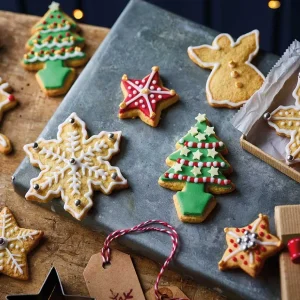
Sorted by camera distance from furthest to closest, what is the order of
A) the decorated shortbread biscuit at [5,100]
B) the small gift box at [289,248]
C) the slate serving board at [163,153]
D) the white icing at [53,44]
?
the white icing at [53,44], the decorated shortbread biscuit at [5,100], the slate serving board at [163,153], the small gift box at [289,248]

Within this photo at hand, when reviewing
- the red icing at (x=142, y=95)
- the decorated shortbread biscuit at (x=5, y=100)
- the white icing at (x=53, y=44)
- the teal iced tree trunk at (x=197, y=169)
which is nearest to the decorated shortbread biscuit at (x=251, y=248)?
the teal iced tree trunk at (x=197, y=169)

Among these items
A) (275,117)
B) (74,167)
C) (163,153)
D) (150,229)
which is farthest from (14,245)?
(275,117)

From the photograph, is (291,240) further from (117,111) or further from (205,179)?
(117,111)

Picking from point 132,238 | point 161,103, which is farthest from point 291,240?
point 161,103

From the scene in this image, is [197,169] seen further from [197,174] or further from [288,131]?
[288,131]

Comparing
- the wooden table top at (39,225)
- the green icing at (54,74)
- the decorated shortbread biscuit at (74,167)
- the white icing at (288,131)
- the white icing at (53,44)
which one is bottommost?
the wooden table top at (39,225)

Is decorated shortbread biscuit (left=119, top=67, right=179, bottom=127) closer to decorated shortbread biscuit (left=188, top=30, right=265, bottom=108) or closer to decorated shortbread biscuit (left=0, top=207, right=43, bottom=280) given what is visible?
decorated shortbread biscuit (left=188, top=30, right=265, bottom=108)

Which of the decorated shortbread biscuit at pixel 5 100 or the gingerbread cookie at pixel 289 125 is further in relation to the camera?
the decorated shortbread biscuit at pixel 5 100

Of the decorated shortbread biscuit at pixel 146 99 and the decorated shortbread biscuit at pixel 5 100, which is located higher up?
the decorated shortbread biscuit at pixel 146 99

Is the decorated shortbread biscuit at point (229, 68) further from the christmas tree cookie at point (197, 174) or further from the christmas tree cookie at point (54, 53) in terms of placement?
the christmas tree cookie at point (54, 53)
